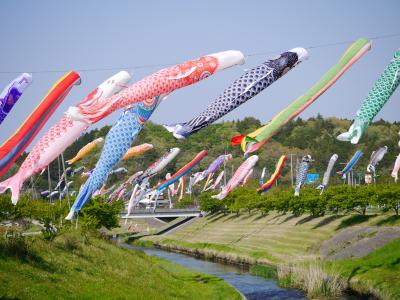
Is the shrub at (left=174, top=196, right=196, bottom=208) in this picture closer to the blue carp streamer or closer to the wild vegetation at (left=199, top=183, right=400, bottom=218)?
the wild vegetation at (left=199, top=183, right=400, bottom=218)

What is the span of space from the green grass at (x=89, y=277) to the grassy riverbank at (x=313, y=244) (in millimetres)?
6516

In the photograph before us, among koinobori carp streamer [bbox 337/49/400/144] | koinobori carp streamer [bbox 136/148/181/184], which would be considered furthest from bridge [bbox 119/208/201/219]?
koinobori carp streamer [bbox 337/49/400/144]

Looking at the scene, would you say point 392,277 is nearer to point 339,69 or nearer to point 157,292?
point 157,292

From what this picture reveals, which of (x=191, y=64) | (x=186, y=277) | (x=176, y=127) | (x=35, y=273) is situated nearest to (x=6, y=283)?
(x=35, y=273)

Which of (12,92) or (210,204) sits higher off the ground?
(12,92)

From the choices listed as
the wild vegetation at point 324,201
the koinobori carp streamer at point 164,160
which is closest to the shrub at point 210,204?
the wild vegetation at point 324,201

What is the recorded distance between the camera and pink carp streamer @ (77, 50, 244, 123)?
2245cm

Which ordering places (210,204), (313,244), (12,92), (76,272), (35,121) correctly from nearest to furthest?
(35,121) → (12,92) → (76,272) → (313,244) → (210,204)

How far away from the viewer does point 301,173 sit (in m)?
56.1

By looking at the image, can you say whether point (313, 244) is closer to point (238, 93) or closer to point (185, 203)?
point (238, 93)

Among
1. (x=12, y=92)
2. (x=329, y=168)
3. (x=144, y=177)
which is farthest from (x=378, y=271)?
(x=144, y=177)

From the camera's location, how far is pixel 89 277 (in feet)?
90.0

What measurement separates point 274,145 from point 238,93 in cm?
10928

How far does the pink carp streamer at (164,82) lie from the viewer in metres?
22.5
